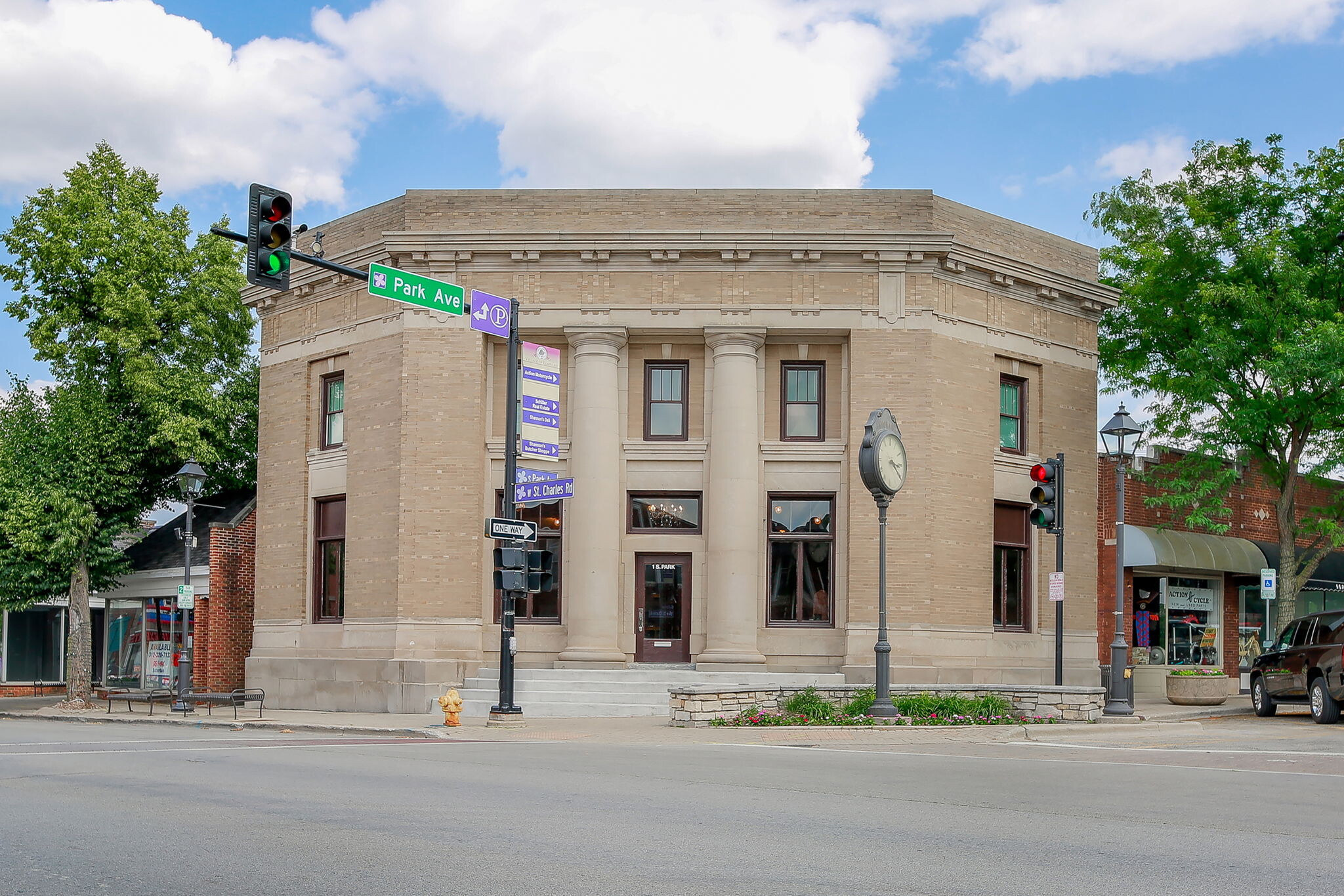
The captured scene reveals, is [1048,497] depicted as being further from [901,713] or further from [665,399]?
[665,399]

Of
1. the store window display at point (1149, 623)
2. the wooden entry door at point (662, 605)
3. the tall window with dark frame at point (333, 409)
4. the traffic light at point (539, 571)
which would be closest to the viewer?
the traffic light at point (539, 571)

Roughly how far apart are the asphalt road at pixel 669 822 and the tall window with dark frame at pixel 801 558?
10346mm

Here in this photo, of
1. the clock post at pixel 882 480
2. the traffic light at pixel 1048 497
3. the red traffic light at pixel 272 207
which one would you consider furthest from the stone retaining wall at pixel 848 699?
the red traffic light at pixel 272 207

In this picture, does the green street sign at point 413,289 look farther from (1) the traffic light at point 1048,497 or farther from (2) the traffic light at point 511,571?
(1) the traffic light at point 1048,497

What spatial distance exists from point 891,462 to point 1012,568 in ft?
28.1

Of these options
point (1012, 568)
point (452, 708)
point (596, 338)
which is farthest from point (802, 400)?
point (452, 708)

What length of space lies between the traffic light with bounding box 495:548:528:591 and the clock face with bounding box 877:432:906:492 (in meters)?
5.88

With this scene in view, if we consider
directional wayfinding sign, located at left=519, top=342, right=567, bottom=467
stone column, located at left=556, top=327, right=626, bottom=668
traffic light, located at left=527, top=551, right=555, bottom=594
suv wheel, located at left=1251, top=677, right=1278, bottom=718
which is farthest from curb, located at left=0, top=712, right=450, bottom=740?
suv wheel, located at left=1251, top=677, right=1278, bottom=718

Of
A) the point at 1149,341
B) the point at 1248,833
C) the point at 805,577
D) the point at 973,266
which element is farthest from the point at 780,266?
the point at 1248,833

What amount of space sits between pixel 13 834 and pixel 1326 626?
850 inches

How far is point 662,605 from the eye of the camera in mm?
28625

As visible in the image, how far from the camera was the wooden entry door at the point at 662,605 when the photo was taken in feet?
93.6

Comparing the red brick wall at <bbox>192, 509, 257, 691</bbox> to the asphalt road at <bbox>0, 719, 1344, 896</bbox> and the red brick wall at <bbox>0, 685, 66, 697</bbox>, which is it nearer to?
the red brick wall at <bbox>0, 685, 66, 697</bbox>

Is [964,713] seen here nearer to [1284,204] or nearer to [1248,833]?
[1248,833]
